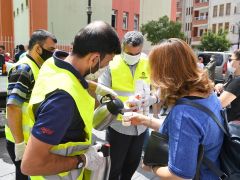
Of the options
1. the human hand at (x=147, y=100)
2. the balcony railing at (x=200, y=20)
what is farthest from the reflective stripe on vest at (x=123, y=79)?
the balcony railing at (x=200, y=20)

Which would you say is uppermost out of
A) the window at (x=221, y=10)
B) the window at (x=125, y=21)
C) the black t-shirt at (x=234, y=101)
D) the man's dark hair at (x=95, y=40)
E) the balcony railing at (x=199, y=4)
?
the balcony railing at (x=199, y=4)

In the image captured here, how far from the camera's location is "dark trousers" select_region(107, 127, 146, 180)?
296 cm

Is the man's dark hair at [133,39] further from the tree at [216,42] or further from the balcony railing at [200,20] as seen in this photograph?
the balcony railing at [200,20]

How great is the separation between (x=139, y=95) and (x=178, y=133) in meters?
1.50

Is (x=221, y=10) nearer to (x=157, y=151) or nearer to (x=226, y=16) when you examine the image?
(x=226, y=16)

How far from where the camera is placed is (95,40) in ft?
4.96

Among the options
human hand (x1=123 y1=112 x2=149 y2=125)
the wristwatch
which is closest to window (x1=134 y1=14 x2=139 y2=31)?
human hand (x1=123 y1=112 x2=149 y2=125)

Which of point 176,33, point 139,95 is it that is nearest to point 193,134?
point 139,95

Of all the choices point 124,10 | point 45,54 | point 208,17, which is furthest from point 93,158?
point 208,17

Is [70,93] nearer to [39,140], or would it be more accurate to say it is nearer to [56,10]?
[39,140]

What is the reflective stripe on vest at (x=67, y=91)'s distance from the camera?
57.1 inches

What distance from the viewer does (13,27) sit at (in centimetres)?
2447

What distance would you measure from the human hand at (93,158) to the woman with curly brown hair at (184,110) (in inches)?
12.3

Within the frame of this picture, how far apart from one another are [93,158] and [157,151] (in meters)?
0.34
